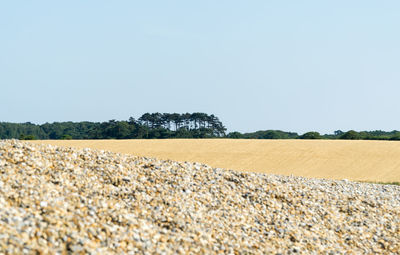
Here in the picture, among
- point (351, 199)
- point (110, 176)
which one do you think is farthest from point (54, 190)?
point (351, 199)

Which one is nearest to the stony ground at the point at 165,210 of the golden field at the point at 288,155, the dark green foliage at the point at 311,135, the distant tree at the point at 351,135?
the golden field at the point at 288,155

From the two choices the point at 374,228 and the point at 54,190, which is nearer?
the point at 54,190

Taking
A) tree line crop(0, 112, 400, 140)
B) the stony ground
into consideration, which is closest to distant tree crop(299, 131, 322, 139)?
tree line crop(0, 112, 400, 140)

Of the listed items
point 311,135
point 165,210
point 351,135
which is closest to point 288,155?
point 311,135

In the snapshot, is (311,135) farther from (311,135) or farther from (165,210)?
(165,210)

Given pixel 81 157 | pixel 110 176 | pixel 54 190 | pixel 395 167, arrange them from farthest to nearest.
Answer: pixel 395 167 < pixel 81 157 < pixel 110 176 < pixel 54 190

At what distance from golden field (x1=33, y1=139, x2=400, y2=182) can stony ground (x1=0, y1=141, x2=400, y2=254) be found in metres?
15.8

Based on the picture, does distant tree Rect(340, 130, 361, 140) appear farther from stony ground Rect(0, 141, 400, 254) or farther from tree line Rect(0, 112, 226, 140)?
stony ground Rect(0, 141, 400, 254)

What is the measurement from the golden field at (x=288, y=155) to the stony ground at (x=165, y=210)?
52.0ft

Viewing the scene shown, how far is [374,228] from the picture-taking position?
543 inches

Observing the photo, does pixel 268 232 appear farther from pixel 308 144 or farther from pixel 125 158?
pixel 308 144

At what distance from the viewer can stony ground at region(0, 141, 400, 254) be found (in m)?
9.28

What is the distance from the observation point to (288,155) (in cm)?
3916

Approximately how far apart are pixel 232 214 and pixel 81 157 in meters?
5.14
